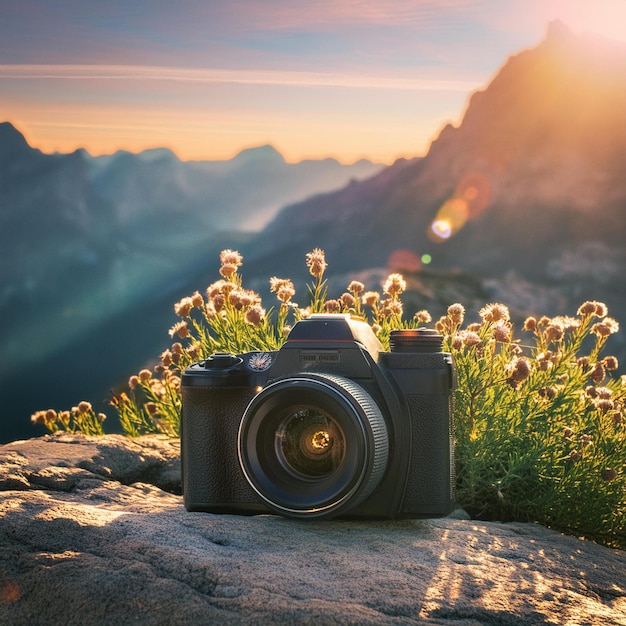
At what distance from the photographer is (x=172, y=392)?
19.4 feet

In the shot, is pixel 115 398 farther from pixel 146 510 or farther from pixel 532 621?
pixel 532 621

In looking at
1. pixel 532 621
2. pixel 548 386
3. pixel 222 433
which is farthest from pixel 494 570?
pixel 548 386

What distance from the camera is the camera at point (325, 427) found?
3.74m

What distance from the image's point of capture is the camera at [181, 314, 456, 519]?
3.74m

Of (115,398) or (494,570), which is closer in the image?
(494,570)

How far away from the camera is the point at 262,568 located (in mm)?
3250

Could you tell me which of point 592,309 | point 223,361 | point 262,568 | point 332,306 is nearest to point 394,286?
A: point 332,306

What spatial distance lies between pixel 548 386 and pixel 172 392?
96.6 inches

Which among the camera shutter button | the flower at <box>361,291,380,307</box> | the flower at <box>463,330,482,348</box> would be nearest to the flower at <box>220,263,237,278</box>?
the flower at <box>361,291,380,307</box>

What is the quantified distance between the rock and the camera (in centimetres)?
14

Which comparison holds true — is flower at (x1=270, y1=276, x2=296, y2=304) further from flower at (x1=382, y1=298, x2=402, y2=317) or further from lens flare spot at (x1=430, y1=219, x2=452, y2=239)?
lens flare spot at (x1=430, y1=219, x2=452, y2=239)

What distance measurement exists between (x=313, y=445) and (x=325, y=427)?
0.36ft

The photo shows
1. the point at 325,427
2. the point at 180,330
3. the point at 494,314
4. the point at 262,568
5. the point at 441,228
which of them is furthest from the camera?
the point at 441,228

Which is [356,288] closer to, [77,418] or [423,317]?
[423,317]
